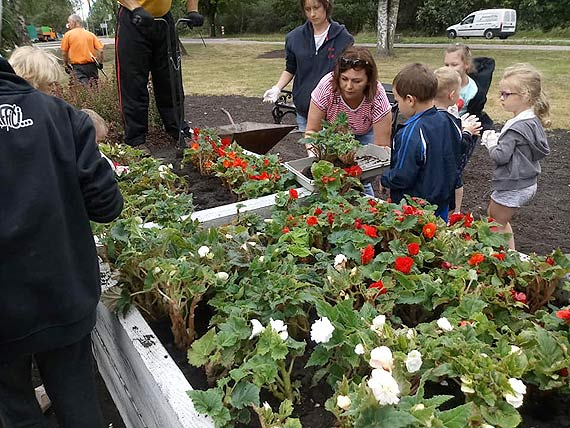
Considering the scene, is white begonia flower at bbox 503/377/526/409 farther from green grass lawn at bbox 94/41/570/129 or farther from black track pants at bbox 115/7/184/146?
green grass lawn at bbox 94/41/570/129

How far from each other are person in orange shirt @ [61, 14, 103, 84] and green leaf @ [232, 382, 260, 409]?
346 inches

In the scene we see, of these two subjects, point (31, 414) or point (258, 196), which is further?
point (258, 196)

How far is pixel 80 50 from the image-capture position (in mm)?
9258

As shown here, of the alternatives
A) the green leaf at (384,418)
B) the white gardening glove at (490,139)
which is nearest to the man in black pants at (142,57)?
the white gardening glove at (490,139)

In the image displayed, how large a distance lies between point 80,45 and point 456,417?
9.63 metres

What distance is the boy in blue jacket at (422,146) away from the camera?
2.89 m

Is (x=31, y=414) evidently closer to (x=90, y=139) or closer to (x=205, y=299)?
(x=205, y=299)

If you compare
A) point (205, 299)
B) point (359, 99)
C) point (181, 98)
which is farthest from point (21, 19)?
point (205, 299)

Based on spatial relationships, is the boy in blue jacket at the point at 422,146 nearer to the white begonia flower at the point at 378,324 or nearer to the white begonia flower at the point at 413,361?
the white begonia flower at the point at 378,324

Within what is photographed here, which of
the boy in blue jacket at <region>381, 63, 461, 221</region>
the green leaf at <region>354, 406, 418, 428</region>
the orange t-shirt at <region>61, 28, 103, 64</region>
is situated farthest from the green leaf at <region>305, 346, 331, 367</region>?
the orange t-shirt at <region>61, 28, 103, 64</region>

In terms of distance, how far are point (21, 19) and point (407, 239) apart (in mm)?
11415

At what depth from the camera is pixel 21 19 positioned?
10977mm

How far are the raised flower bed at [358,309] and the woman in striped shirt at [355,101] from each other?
106cm

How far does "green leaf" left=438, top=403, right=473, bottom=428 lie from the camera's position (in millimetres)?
1207
